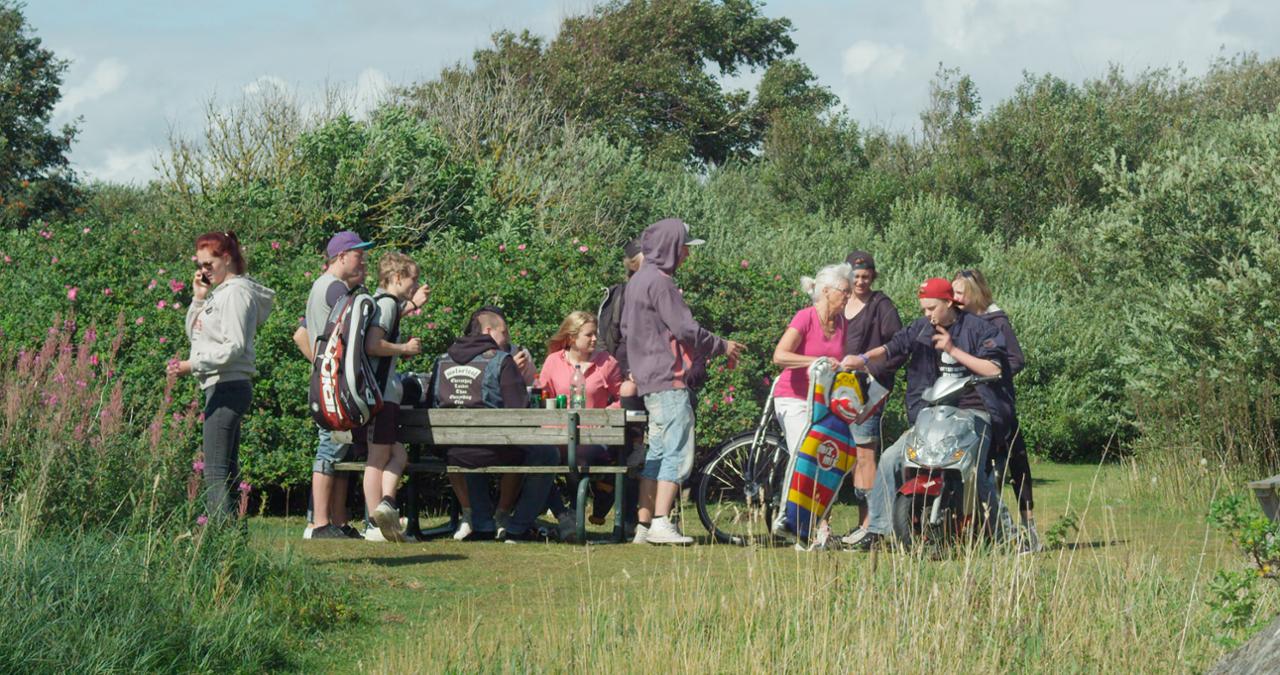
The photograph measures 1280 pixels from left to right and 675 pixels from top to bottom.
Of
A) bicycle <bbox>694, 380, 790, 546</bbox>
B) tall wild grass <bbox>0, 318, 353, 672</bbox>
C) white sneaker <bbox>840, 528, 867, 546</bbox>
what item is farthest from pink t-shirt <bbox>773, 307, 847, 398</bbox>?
tall wild grass <bbox>0, 318, 353, 672</bbox>

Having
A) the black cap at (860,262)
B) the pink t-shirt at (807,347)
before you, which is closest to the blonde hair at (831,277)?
the pink t-shirt at (807,347)

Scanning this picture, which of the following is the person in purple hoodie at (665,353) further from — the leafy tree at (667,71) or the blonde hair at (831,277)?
the leafy tree at (667,71)

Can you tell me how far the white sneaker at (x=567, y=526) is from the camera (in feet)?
33.2

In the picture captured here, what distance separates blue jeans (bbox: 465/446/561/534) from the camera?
10125mm

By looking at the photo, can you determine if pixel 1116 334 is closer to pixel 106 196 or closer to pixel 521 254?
pixel 521 254

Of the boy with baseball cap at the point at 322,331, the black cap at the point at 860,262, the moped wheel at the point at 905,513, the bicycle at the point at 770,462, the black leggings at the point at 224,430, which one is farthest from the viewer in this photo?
the black cap at the point at 860,262

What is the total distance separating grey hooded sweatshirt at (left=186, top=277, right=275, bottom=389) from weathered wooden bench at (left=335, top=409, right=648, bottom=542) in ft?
6.26

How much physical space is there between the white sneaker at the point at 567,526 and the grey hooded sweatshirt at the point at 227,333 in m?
2.84

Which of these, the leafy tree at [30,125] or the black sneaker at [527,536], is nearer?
the black sneaker at [527,536]

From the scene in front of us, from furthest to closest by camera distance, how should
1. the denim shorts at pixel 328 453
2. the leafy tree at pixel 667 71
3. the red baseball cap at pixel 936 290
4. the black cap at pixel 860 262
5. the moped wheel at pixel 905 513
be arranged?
the leafy tree at pixel 667 71, the black cap at pixel 860 262, the denim shorts at pixel 328 453, the red baseball cap at pixel 936 290, the moped wheel at pixel 905 513

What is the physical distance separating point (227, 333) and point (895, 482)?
13.0 ft

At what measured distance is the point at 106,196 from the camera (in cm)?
5725

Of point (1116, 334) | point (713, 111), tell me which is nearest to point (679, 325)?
point (1116, 334)

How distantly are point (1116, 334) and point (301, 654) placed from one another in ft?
54.0
